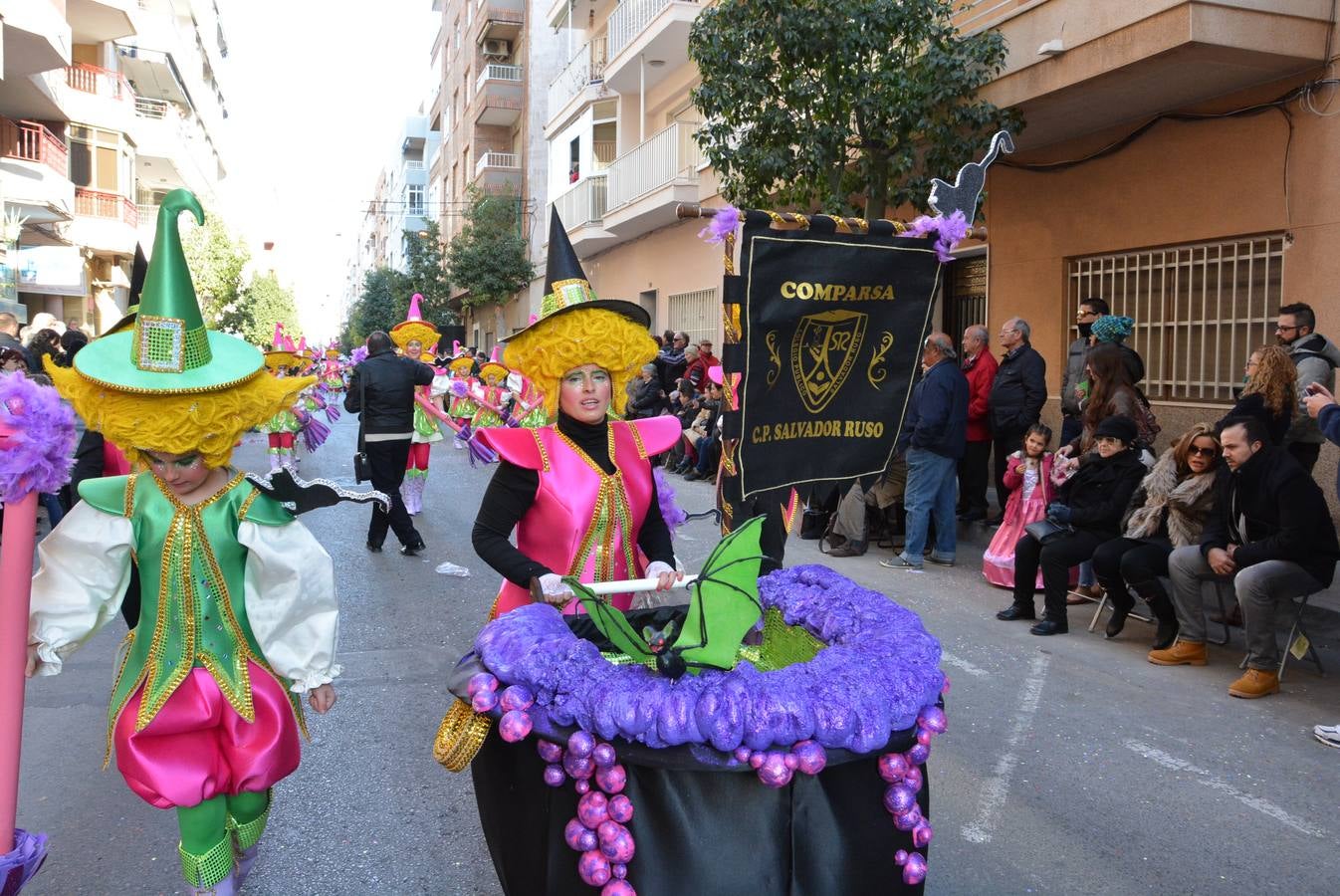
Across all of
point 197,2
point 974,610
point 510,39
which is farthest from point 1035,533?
point 197,2

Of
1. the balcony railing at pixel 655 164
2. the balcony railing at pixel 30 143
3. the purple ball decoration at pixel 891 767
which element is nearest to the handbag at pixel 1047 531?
the purple ball decoration at pixel 891 767

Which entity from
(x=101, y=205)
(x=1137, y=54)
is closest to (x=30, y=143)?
(x=101, y=205)

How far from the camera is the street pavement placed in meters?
3.64

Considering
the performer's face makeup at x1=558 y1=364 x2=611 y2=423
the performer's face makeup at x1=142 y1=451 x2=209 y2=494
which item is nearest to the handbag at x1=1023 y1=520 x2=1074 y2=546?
the performer's face makeup at x1=558 y1=364 x2=611 y2=423

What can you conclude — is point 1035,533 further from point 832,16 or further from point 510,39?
point 510,39

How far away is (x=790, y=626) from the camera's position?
9.78 feet

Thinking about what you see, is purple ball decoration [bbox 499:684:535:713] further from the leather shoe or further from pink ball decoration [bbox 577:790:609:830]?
the leather shoe

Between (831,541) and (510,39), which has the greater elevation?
(510,39)

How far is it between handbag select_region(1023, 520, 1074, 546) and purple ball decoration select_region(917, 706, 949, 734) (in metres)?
4.82

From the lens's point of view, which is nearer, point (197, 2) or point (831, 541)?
point (831, 541)

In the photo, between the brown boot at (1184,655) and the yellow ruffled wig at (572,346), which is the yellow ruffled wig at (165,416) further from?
the brown boot at (1184,655)

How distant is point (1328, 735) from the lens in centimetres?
482

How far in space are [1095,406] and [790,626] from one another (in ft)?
18.2

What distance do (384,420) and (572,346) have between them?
6188mm
